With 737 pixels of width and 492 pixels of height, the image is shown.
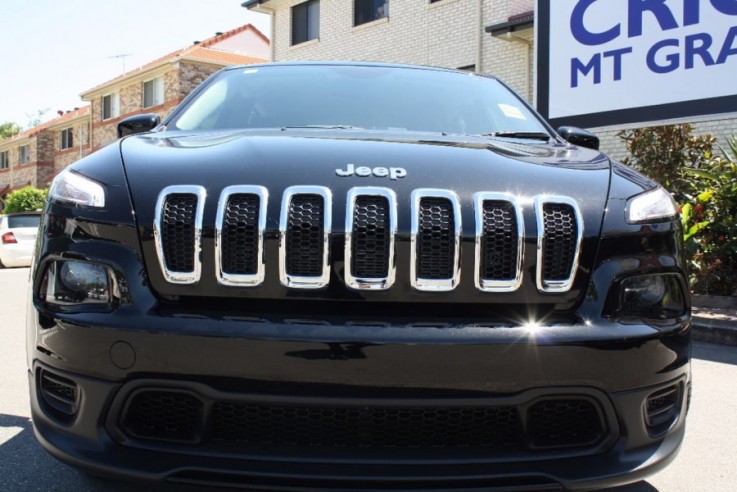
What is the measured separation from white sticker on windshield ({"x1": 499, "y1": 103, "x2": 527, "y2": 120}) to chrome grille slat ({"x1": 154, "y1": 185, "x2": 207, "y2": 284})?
68.6 inches

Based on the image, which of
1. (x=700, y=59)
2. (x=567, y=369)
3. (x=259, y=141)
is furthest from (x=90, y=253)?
(x=700, y=59)

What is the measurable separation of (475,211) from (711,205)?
6.29 m

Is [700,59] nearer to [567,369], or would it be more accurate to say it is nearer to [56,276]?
[567,369]

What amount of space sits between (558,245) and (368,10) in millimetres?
17288

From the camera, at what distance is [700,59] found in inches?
314

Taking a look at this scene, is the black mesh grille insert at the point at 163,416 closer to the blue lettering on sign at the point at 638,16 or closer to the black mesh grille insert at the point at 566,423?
the black mesh grille insert at the point at 566,423

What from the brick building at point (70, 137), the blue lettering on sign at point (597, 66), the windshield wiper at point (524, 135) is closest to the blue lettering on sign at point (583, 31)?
the blue lettering on sign at point (597, 66)

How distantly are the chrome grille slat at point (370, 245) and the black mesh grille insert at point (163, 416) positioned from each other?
51cm

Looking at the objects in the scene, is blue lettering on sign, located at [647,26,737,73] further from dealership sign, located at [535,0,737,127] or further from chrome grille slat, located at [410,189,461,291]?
chrome grille slat, located at [410,189,461,291]

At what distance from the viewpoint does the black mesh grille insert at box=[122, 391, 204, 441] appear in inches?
66.2

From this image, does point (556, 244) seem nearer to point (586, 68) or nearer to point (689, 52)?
point (689, 52)

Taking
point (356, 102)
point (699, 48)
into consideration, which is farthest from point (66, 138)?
point (356, 102)

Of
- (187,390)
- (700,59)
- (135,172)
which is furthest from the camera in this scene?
(700,59)

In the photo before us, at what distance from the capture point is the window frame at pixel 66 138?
134 ft
